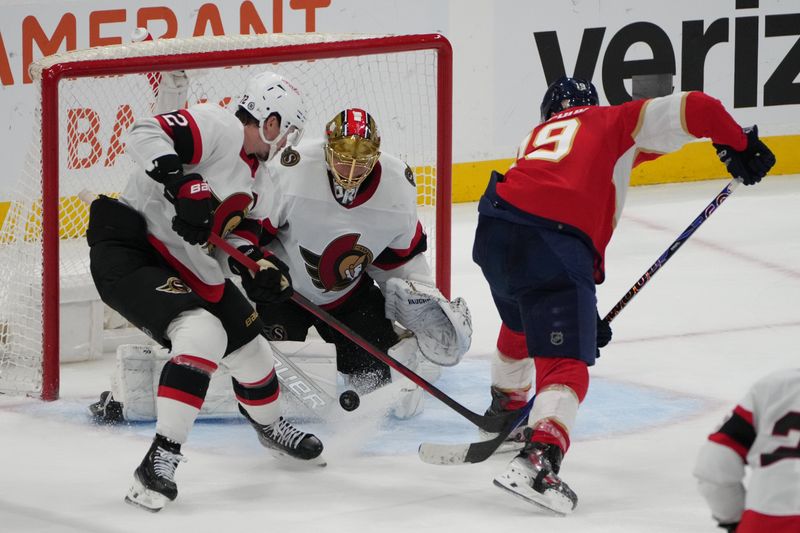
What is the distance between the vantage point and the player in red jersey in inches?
126

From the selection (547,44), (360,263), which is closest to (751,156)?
(360,263)

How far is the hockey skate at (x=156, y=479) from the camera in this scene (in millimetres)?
3166

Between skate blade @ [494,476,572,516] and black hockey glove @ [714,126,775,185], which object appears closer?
skate blade @ [494,476,572,516]

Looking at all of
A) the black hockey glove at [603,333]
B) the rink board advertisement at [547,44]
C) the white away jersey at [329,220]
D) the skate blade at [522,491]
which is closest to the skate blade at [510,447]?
the black hockey glove at [603,333]

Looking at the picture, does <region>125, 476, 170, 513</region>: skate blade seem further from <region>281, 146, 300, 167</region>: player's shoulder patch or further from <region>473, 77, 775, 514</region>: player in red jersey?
<region>281, 146, 300, 167</region>: player's shoulder patch

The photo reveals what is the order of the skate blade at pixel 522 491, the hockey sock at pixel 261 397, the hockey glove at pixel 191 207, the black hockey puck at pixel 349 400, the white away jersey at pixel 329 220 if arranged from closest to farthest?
1. the skate blade at pixel 522 491
2. the hockey glove at pixel 191 207
3. the hockey sock at pixel 261 397
4. the black hockey puck at pixel 349 400
5. the white away jersey at pixel 329 220

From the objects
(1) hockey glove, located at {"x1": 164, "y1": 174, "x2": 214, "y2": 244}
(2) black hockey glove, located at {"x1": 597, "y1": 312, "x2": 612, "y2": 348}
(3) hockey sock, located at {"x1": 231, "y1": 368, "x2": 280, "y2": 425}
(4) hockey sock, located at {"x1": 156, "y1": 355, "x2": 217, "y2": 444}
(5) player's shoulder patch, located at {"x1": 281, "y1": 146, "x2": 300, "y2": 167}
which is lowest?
(3) hockey sock, located at {"x1": 231, "y1": 368, "x2": 280, "y2": 425}

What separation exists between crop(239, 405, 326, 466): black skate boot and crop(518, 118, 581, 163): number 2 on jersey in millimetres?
838

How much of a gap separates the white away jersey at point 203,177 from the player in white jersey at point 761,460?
5.56ft

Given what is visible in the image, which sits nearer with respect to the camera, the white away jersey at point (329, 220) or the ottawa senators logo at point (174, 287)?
the ottawa senators logo at point (174, 287)

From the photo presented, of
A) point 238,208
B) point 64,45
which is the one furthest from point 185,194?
point 64,45

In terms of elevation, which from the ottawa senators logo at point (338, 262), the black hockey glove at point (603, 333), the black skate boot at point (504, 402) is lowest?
the black skate boot at point (504, 402)

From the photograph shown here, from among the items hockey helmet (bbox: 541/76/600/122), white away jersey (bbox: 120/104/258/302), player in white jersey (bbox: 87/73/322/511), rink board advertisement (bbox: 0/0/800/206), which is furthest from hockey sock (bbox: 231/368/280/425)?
rink board advertisement (bbox: 0/0/800/206)

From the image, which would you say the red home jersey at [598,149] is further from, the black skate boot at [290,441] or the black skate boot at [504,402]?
the black skate boot at [290,441]
